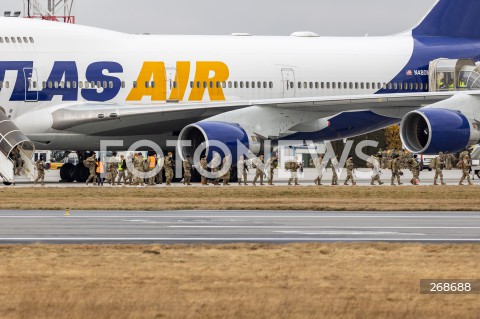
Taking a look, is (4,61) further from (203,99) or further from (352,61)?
(352,61)

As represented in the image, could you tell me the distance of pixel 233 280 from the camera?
14.2 m

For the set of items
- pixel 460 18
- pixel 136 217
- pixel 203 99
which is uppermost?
pixel 460 18

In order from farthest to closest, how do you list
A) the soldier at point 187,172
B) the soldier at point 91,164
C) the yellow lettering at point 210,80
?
the soldier at point 91,164 → the yellow lettering at point 210,80 → the soldier at point 187,172

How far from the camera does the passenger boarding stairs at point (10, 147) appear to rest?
36.9 meters

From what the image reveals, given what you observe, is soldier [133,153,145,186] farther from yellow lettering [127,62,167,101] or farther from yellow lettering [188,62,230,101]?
yellow lettering [188,62,230,101]

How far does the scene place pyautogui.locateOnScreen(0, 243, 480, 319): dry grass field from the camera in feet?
39.4

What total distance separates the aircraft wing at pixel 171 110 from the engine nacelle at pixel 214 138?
60 cm

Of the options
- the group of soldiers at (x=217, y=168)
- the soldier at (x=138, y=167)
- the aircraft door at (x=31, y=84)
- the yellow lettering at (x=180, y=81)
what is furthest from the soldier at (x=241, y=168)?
the aircraft door at (x=31, y=84)

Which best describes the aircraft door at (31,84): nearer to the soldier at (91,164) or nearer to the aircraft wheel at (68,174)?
the soldier at (91,164)

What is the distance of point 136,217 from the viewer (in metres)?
24.9

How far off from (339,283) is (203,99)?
26.1 m

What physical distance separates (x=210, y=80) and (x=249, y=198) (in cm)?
899

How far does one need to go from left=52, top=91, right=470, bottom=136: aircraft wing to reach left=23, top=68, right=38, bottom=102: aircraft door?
0.88 m

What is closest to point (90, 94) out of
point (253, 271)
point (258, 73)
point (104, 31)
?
point (104, 31)
